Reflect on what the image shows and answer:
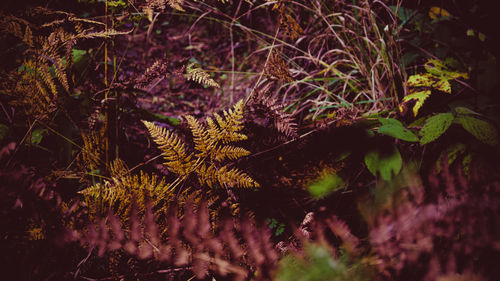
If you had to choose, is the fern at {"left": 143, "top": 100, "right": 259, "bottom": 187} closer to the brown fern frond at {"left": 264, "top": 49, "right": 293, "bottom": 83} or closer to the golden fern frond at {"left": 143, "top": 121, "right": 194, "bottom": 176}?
the golden fern frond at {"left": 143, "top": 121, "right": 194, "bottom": 176}

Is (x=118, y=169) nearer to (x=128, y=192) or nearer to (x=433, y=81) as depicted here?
(x=128, y=192)

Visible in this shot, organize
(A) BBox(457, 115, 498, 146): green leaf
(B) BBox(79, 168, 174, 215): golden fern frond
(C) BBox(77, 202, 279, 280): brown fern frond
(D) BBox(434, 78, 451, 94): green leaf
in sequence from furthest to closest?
(D) BBox(434, 78, 451, 94): green leaf, (A) BBox(457, 115, 498, 146): green leaf, (B) BBox(79, 168, 174, 215): golden fern frond, (C) BBox(77, 202, 279, 280): brown fern frond

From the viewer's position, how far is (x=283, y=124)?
1.01 metres

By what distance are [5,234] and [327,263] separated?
0.69 m

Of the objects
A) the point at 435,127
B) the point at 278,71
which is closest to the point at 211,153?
the point at 278,71

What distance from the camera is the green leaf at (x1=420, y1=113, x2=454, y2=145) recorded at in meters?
1.06

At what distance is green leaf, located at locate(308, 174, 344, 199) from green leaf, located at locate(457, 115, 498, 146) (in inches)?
18.0

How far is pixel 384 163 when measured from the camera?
1.08 metres

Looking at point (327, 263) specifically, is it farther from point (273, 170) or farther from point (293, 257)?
point (273, 170)

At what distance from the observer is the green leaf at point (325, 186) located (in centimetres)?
113

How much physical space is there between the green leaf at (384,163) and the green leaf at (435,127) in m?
0.10

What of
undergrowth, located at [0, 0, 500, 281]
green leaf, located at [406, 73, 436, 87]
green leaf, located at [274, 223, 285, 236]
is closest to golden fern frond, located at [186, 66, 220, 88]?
undergrowth, located at [0, 0, 500, 281]

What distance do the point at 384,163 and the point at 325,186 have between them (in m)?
0.22

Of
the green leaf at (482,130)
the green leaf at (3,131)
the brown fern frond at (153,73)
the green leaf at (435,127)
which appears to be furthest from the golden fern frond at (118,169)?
the green leaf at (482,130)
